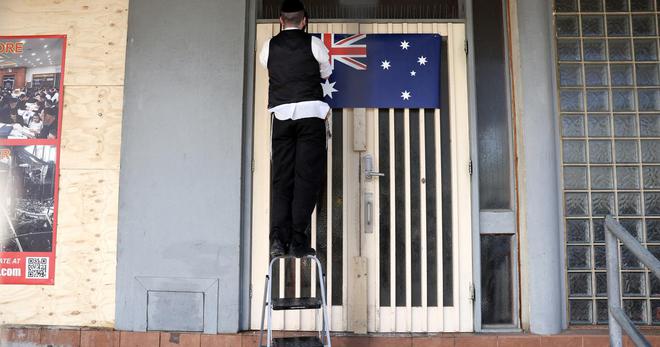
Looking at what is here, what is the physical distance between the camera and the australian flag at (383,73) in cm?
417

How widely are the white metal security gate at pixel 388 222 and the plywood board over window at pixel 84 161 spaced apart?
115cm

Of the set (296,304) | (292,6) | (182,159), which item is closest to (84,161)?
(182,159)

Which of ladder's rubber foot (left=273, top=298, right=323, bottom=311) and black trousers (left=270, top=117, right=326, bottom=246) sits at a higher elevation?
black trousers (left=270, top=117, right=326, bottom=246)

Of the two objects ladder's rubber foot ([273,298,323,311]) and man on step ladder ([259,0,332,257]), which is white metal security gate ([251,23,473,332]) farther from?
ladder's rubber foot ([273,298,323,311])

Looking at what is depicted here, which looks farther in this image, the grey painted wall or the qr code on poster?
the qr code on poster

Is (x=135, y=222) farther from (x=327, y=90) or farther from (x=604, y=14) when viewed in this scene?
(x=604, y=14)

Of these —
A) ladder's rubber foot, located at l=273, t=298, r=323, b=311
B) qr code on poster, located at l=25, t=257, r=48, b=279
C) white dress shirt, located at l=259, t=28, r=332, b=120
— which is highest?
white dress shirt, located at l=259, t=28, r=332, b=120

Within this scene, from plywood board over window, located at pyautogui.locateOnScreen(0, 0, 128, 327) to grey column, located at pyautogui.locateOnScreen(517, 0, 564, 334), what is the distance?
10.5 ft

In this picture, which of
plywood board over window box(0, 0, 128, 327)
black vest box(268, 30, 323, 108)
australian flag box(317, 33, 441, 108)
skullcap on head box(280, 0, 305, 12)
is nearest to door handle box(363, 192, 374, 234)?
australian flag box(317, 33, 441, 108)

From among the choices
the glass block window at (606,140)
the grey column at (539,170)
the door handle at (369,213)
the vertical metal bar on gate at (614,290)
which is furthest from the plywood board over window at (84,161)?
the glass block window at (606,140)

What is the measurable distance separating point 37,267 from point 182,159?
4.73ft

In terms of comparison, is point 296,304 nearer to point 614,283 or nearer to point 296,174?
point 296,174

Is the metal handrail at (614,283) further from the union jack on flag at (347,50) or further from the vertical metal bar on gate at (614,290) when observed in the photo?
the union jack on flag at (347,50)

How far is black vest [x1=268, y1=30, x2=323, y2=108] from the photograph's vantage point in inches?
134
